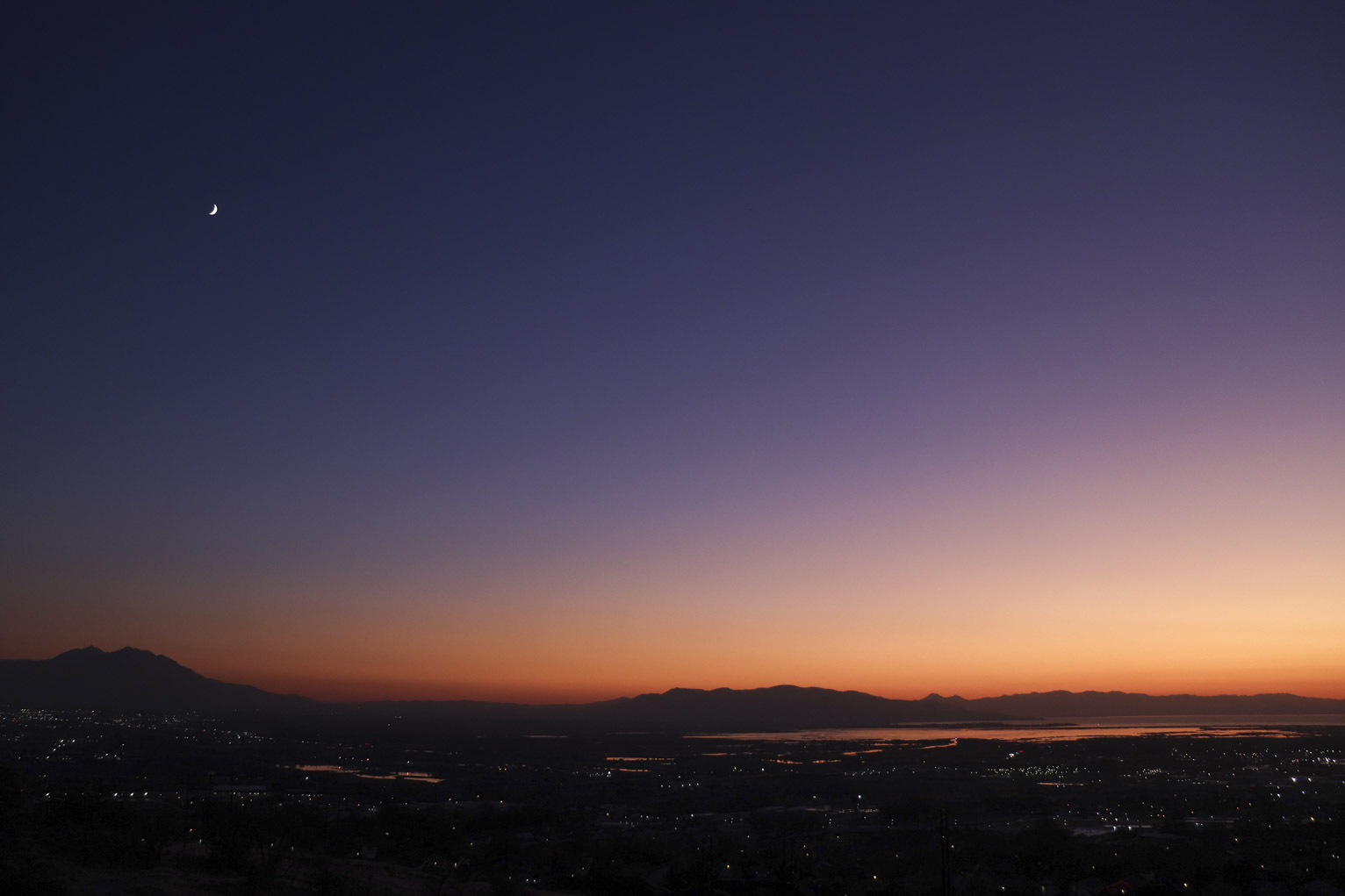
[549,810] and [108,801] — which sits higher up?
[108,801]

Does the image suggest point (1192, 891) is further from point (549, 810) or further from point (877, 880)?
point (549, 810)

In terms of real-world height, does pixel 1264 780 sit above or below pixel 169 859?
below

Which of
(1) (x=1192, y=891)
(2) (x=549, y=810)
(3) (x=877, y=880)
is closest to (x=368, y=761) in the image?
(2) (x=549, y=810)

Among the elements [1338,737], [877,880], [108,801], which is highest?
[108,801]

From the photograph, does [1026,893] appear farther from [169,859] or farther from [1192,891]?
[169,859]

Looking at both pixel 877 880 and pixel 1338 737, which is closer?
pixel 877 880

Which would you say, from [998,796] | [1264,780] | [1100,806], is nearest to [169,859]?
[998,796]

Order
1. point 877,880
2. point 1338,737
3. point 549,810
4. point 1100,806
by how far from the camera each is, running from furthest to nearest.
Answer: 1. point 1338,737
2. point 1100,806
3. point 549,810
4. point 877,880

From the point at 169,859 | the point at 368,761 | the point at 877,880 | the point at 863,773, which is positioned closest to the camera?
the point at 169,859

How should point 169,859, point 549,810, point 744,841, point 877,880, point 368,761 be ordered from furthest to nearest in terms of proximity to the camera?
point 368,761, point 549,810, point 744,841, point 877,880, point 169,859
